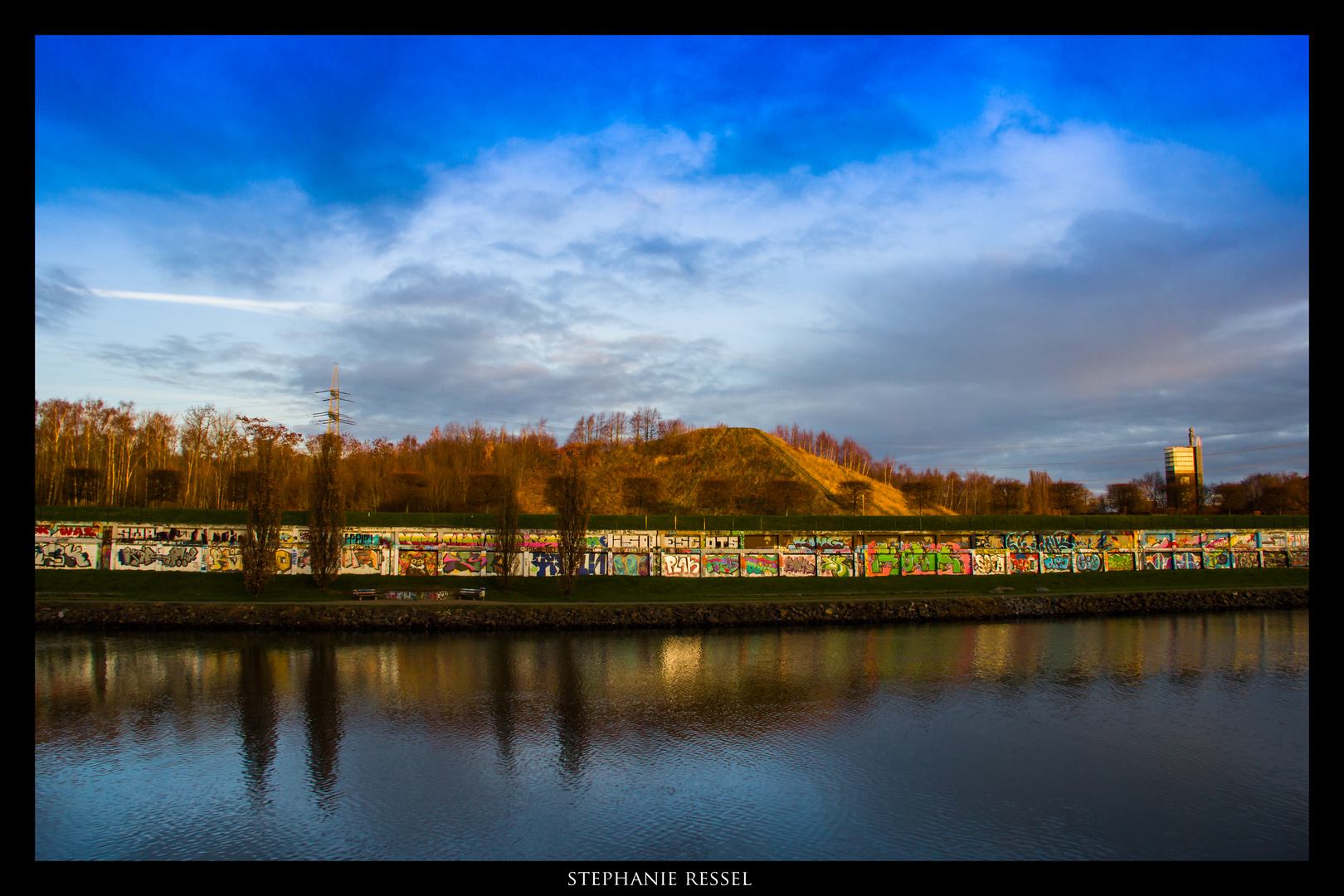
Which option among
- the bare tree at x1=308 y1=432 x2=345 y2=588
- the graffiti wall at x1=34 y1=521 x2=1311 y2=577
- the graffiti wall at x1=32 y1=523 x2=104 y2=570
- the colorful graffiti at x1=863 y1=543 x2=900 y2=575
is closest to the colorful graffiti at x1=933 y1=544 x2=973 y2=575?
the graffiti wall at x1=34 y1=521 x2=1311 y2=577

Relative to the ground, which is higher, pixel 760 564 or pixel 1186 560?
pixel 760 564

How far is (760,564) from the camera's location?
44094 millimetres

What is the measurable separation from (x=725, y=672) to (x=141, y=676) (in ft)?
61.3

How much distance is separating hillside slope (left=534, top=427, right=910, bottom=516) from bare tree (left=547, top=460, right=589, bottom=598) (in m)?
50.9

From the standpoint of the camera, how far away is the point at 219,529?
40812 mm

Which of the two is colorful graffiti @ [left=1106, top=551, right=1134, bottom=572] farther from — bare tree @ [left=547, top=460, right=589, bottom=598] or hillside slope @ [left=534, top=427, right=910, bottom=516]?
hillside slope @ [left=534, top=427, right=910, bottom=516]

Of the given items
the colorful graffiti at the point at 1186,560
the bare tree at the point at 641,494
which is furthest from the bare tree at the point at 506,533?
the colorful graffiti at the point at 1186,560

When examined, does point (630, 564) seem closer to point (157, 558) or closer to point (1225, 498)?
point (157, 558)

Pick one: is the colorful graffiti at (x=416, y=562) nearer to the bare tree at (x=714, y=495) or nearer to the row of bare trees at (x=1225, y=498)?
the bare tree at (x=714, y=495)

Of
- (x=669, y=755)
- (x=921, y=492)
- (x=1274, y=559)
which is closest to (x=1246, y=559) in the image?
(x=1274, y=559)

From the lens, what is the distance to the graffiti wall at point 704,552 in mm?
40500

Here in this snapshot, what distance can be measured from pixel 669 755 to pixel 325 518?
102ft

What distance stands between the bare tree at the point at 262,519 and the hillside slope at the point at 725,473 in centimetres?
5409
